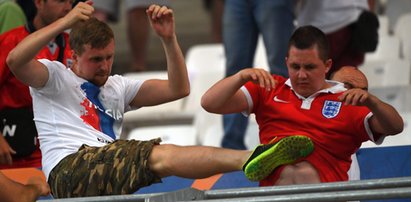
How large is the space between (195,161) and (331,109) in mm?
701

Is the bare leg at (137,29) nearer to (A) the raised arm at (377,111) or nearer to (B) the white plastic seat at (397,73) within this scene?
(B) the white plastic seat at (397,73)

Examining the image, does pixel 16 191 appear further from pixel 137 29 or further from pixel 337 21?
pixel 137 29

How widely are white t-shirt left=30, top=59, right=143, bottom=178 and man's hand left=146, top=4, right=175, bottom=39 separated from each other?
0.43m

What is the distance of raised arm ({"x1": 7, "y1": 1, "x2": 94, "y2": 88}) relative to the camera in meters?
5.99

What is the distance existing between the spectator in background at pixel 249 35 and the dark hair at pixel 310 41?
5.63 feet

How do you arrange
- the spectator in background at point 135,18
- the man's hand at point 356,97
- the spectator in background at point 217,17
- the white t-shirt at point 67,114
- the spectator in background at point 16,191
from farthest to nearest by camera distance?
the spectator in background at point 217,17
the spectator in background at point 135,18
the white t-shirt at point 67,114
the man's hand at point 356,97
the spectator in background at point 16,191

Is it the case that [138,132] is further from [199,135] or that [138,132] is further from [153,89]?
[153,89]

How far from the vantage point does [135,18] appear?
999 cm

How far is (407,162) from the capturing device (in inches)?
262

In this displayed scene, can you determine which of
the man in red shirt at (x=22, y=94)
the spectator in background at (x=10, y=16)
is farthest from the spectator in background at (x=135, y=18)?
the man in red shirt at (x=22, y=94)

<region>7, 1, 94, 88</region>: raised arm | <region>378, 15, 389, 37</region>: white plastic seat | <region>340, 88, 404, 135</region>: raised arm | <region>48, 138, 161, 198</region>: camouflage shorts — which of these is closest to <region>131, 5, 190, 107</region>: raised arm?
<region>7, 1, 94, 88</region>: raised arm

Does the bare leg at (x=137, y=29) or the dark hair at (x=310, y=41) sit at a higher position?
the dark hair at (x=310, y=41)

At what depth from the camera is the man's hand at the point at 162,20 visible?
20.1 ft

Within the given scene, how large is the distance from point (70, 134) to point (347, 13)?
2608 millimetres
